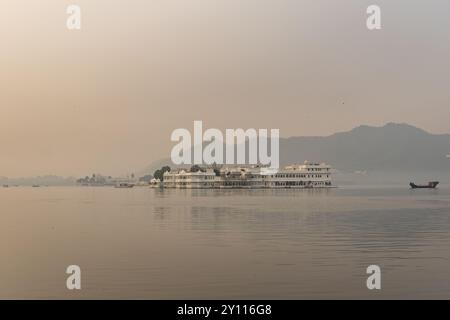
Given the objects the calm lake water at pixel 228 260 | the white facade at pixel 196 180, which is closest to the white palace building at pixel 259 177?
the white facade at pixel 196 180

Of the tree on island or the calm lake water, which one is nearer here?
the calm lake water

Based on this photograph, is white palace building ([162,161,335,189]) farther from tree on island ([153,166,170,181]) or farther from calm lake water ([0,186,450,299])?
calm lake water ([0,186,450,299])

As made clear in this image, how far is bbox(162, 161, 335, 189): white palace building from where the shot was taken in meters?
117

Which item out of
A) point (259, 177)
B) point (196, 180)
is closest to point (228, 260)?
point (259, 177)

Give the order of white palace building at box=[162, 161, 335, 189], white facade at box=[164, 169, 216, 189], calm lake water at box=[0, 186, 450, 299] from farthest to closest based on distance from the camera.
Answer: white facade at box=[164, 169, 216, 189]
white palace building at box=[162, 161, 335, 189]
calm lake water at box=[0, 186, 450, 299]

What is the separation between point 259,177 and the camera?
11981 cm

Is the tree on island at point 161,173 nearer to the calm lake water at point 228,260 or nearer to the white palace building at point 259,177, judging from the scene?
the white palace building at point 259,177

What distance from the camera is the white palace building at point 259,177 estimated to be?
117 metres

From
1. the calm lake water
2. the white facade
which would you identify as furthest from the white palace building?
the calm lake water
